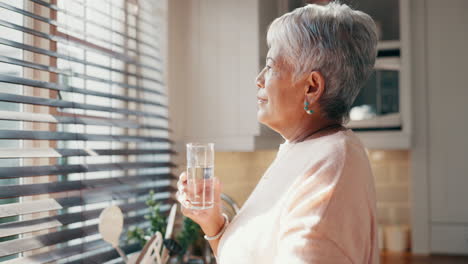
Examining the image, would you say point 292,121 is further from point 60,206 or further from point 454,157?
point 454,157

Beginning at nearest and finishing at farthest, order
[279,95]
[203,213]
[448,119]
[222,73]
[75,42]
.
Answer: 1. [279,95]
2. [203,213]
3. [75,42]
4. [222,73]
5. [448,119]

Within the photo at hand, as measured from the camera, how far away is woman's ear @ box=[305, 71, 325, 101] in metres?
0.98

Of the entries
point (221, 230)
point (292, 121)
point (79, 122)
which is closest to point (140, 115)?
point (79, 122)

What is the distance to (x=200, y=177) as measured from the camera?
3.61 feet

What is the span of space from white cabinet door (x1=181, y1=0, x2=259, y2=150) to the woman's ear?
4.07 feet

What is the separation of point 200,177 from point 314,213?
13.4 inches

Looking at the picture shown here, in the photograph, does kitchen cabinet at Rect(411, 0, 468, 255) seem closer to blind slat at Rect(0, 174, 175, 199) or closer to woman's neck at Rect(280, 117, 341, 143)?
blind slat at Rect(0, 174, 175, 199)

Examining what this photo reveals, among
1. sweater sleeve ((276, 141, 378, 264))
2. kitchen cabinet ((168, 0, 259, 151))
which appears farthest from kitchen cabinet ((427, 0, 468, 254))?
sweater sleeve ((276, 141, 378, 264))

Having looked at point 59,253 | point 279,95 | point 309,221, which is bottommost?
point 59,253

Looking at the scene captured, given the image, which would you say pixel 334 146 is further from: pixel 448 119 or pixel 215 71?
pixel 448 119

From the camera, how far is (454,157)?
2.60 m

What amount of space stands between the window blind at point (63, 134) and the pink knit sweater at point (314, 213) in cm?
63

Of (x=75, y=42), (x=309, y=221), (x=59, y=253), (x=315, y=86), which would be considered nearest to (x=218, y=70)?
(x=75, y=42)

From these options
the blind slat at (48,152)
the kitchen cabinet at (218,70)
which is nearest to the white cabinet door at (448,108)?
the kitchen cabinet at (218,70)
